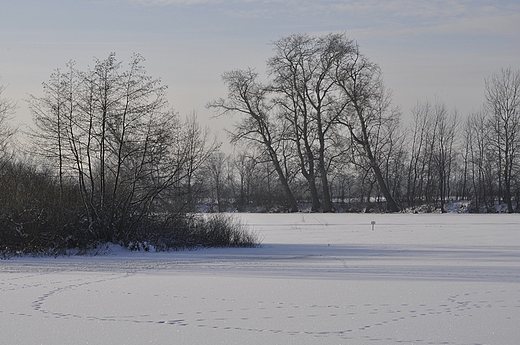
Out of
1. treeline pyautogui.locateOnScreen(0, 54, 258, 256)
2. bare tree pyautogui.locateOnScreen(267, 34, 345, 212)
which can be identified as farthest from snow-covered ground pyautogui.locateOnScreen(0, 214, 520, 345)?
bare tree pyautogui.locateOnScreen(267, 34, 345, 212)

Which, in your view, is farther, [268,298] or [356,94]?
[356,94]

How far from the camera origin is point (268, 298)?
10344 mm

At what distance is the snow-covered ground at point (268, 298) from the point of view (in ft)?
25.1

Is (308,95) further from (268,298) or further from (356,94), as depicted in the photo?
(268,298)

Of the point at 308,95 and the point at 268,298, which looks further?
the point at 308,95

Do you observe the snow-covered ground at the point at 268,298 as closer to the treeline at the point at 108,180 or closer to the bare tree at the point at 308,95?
the treeline at the point at 108,180

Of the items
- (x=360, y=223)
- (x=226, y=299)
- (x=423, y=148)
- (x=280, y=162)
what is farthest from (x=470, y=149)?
(x=226, y=299)

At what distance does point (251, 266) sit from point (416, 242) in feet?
29.7

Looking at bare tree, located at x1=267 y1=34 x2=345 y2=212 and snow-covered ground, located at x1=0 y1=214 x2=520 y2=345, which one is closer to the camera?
snow-covered ground, located at x1=0 y1=214 x2=520 y2=345

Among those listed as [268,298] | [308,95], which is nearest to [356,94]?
[308,95]

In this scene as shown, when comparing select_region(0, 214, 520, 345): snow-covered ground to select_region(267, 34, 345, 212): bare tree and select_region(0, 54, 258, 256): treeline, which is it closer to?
select_region(0, 54, 258, 256): treeline

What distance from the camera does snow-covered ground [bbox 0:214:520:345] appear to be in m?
7.66

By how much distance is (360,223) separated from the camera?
3591 cm

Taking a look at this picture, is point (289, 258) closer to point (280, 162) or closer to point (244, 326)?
point (244, 326)
